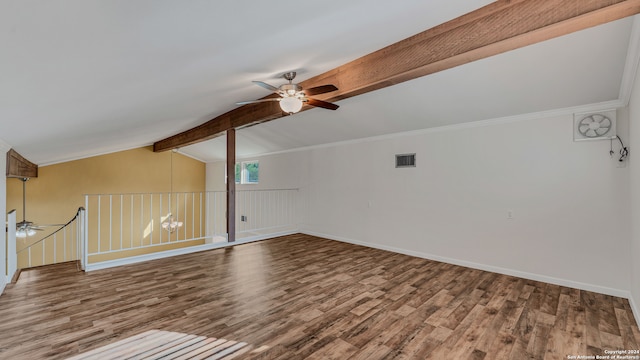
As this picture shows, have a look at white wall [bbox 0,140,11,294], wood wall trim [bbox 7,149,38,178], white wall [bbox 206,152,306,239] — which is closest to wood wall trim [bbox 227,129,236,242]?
white wall [bbox 206,152,306,239]

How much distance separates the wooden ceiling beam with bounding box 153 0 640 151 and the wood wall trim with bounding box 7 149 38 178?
4.68 m

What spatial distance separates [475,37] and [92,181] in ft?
31.5

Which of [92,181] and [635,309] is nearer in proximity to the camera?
[635,309]

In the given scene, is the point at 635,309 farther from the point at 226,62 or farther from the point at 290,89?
the point at 226,62

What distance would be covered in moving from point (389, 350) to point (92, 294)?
3196mm

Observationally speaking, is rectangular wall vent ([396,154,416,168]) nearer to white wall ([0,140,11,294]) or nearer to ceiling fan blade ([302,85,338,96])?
ceiling fan blade ([302,85,338,96])

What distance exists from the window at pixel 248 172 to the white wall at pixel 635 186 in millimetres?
7360

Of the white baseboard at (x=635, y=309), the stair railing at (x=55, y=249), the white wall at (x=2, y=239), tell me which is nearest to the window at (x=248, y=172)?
the stair railing at (x=55, y=249)

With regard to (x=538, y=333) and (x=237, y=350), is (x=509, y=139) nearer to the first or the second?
(x=538, y=333)

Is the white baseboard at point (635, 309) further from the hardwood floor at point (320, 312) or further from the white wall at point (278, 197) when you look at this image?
the white wall at point (278, 197)

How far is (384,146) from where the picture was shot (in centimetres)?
519

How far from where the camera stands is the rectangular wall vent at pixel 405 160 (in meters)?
4.78

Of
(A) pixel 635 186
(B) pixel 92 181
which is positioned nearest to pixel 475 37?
(A) pixel 635 186

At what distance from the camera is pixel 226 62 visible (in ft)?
7.63
